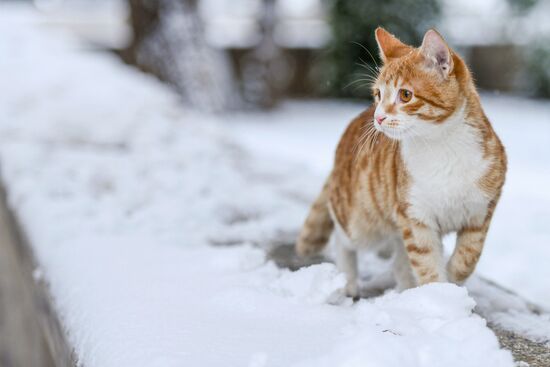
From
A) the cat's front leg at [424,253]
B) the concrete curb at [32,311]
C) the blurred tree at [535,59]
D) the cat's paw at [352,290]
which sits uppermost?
the cat's front leg at [424,253]

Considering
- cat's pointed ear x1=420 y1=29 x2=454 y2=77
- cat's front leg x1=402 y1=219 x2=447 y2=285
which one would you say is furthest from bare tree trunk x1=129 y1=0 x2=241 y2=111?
cat's pointed ear x1=420 y1=29 x2=454 y2=77

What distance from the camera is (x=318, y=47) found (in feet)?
39.4

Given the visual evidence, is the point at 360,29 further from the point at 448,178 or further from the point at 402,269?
the point at 448,178

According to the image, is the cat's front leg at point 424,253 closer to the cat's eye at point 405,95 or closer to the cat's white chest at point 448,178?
the cat's white chest at point 448,178

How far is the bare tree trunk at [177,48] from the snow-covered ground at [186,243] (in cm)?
121

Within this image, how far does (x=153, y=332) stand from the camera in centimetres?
196

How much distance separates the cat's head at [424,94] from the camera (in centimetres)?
203

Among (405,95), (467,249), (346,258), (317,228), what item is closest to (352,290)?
(346,258)

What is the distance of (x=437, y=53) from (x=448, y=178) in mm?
390

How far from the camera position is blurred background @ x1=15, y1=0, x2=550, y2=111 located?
7.80 meters

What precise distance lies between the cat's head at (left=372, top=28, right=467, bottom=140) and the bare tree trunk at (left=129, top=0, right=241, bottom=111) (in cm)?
566

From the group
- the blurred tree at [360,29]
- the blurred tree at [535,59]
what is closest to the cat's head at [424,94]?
the blurred tree at [360,29]

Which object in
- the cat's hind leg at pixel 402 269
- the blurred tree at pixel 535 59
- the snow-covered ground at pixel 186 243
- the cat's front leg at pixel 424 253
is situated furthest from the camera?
the blurred tree at pixel 535 59

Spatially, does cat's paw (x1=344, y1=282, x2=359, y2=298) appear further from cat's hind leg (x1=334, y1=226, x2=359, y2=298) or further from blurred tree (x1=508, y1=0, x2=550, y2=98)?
blurred tree (x1=508, y1=0, x2=550, y2=98)
